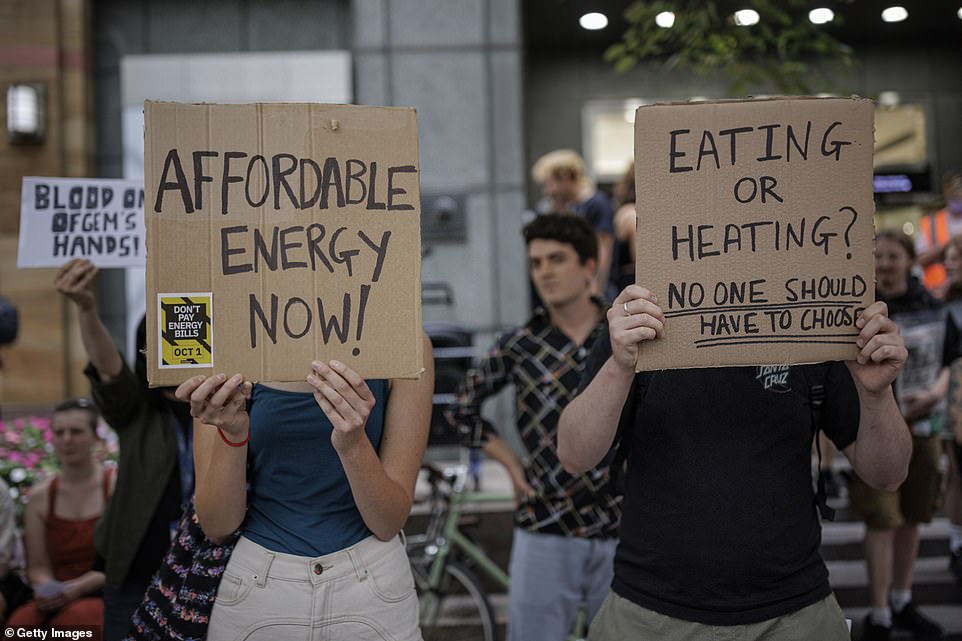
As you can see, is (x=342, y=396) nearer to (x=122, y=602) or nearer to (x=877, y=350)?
(x=877, y=350)

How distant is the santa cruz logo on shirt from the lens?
2338 mm

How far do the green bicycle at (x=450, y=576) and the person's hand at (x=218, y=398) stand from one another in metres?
2.98

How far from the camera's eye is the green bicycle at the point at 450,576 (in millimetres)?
4965

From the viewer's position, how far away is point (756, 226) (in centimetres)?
219

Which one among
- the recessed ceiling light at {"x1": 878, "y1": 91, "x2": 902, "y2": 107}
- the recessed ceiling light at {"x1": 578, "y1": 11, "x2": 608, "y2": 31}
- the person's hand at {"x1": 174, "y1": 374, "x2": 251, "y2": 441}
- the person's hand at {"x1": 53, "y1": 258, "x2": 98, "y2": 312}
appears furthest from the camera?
the recessed ceiling light at {"x1": 878, "y1": 91, "x2": 902, "y2": 107}

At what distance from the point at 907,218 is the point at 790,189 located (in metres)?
11.1

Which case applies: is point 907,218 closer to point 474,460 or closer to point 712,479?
point 474,460

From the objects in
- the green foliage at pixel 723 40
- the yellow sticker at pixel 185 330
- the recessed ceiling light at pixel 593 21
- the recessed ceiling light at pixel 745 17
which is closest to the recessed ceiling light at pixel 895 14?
the recessed ceiling light at pixel 593 21

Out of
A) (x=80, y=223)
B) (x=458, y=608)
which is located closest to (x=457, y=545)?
(x=458, y=608)

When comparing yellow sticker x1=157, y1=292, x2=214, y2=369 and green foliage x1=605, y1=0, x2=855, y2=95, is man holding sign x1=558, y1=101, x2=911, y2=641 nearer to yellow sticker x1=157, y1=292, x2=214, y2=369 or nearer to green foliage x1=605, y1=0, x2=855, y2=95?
yellow sticker x1=157, y1=292, x2=214, y2=369

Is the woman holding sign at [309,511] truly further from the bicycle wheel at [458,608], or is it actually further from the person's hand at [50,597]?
the bicycle wheel at [458,608]

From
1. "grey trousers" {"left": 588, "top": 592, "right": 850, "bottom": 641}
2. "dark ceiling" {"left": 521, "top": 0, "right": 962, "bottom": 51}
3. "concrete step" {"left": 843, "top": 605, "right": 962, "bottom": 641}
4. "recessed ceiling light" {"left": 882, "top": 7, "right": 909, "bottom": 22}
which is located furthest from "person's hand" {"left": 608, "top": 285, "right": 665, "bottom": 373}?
"recessed ceiling light" {"left": 882, "top": 7, "right": 909, "bottom": 22}

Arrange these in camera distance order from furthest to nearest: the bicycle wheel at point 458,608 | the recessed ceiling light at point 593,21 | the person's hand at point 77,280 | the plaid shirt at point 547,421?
the recessed ceiling light at point 593,21
the bicycle wheel at point 458,608
the plaid shirt at point 547,421
the person's hand at point 77,280

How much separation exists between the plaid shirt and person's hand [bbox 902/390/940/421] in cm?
211
